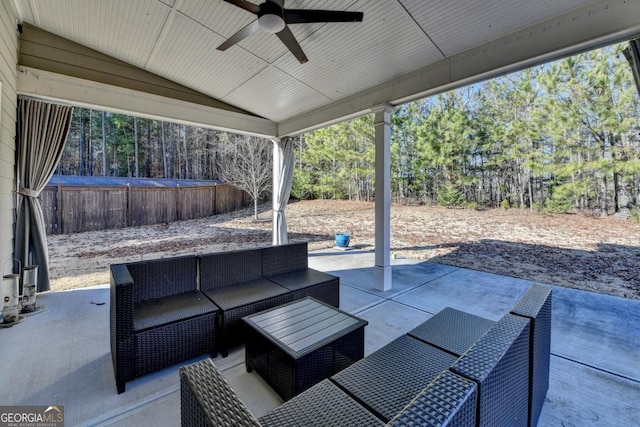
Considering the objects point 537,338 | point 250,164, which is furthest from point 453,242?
point 250,164

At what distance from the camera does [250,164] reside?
9789 mm

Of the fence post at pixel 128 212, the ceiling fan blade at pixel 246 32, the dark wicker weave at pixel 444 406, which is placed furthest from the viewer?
the fence post at pixel 128 212

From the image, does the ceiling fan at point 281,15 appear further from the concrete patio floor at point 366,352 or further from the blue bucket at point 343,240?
the blue bucket at point 343,240

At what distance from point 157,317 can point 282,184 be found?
3.74 m

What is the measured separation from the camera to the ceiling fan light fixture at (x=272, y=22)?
6.72 feet

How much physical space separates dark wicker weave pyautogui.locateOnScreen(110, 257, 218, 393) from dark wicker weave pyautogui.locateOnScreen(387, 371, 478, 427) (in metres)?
1.88

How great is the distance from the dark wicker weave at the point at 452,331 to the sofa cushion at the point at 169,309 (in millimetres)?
1634

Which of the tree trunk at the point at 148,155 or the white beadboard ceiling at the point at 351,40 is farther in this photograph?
the tree trunk at the point at 148,155

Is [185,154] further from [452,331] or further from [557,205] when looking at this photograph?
[557,205]

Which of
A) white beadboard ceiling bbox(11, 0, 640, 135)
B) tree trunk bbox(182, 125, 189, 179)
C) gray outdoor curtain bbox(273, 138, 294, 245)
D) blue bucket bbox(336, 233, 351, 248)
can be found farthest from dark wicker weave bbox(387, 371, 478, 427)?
tree trunk bbox(182, 125, 189, 179)

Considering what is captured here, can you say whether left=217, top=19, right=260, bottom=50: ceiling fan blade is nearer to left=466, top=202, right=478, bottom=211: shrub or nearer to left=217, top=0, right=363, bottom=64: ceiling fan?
left=217, top=0, right=363, bottom=64: ceiling fan

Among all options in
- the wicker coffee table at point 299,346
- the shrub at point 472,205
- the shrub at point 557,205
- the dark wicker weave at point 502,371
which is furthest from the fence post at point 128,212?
the shrub at point 557,205

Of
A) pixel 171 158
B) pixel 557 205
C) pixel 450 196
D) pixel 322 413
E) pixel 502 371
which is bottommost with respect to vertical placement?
pixel 322 413

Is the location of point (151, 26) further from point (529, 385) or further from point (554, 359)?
point (554, 359)
